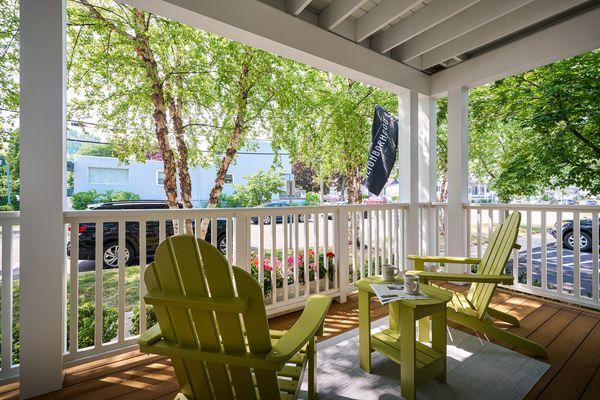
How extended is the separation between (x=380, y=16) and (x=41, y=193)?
3074mm

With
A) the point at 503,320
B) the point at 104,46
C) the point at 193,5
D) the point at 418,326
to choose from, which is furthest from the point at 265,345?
the point at 104,46

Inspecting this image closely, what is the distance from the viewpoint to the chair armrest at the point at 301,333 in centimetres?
101

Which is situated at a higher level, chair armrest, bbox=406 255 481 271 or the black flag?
the black flag

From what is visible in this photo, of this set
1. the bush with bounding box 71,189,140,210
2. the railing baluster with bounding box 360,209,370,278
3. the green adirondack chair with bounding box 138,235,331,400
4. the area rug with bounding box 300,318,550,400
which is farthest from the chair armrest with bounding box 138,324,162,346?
the bush with bounding box 71,189,140,210

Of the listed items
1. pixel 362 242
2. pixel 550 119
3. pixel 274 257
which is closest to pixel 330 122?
pixel 362 242

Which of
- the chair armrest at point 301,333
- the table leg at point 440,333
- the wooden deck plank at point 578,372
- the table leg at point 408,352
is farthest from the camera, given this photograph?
the table leg at point 440,333

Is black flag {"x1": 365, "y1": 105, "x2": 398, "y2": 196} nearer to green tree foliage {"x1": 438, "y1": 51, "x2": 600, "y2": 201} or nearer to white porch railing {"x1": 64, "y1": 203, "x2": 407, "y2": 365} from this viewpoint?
white porch railing {"x1": 64, "y1": 203, "x2": 407, "y2": 365}

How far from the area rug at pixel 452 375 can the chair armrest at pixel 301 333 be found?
70 cm

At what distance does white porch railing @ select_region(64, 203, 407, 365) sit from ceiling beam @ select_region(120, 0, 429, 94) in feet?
4.84

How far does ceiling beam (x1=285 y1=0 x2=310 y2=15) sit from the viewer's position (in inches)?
104

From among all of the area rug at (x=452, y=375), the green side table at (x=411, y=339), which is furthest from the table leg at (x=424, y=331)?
A: the area rug at (x=452, y=375)

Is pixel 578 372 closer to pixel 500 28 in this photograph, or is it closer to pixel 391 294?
pixel 391 294

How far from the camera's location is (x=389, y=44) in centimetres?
Result: 338

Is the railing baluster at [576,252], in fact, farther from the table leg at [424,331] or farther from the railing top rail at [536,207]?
the table leg at [424,331]
